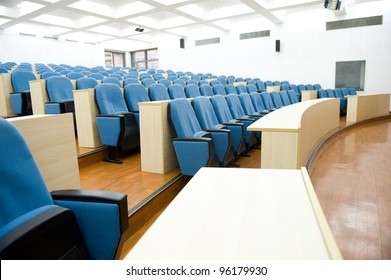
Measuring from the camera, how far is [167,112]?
3.39 feet

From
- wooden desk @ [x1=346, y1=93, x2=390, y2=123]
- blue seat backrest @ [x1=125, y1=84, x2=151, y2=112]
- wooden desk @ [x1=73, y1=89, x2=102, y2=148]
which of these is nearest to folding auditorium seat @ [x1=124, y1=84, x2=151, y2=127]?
blue seat backrest @ [x1=125, y1=84, x2=151, y2=112]

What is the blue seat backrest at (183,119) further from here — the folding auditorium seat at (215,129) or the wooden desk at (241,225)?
the wooden desk at (241,225)

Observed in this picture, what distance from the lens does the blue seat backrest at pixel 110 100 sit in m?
1.20

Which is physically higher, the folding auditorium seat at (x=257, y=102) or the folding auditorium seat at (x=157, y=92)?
the folding auditorium seat at (x=157, y=92)

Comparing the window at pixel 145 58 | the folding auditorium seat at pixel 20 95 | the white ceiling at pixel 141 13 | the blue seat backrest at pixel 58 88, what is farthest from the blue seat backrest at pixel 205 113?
the window at pixel 145 58

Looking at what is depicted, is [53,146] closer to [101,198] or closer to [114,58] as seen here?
[101,198]

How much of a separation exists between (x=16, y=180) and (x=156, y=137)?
0.61 m

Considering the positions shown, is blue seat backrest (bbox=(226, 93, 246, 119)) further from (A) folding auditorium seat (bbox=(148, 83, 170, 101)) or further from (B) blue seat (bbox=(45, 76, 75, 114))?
(B) blue seat (bbox=(45, 76, 75, 114))

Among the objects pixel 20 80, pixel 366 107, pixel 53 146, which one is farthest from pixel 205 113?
pixel 366 107

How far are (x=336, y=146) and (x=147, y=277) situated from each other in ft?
5.63

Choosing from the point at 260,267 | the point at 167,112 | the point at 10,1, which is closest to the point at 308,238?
the point at 260,267

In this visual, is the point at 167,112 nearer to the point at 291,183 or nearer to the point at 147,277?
the point at 291,183

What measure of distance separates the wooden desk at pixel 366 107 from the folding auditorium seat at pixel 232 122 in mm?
1566

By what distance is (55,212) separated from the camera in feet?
1.29
